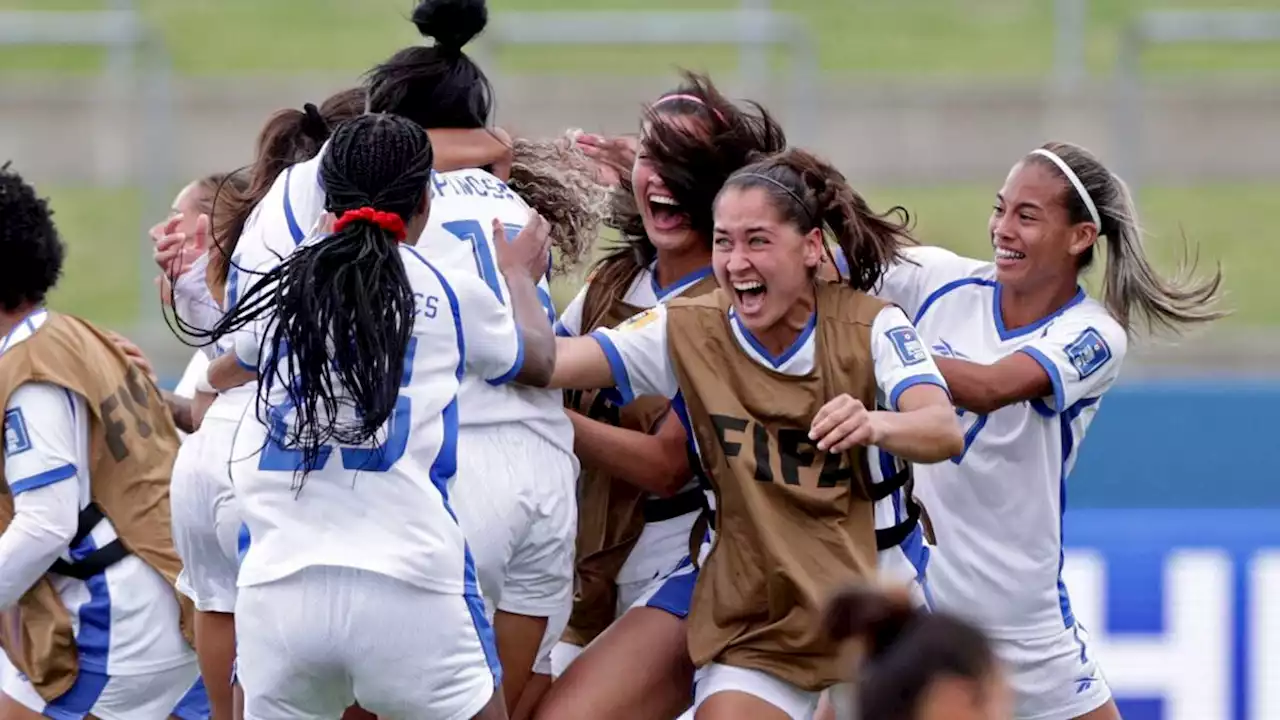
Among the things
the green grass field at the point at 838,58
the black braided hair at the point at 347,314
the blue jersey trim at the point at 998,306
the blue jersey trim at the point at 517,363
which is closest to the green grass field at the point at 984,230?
the green grass field at the point at 838,58

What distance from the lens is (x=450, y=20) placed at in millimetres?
4355

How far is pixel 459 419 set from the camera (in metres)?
4.17

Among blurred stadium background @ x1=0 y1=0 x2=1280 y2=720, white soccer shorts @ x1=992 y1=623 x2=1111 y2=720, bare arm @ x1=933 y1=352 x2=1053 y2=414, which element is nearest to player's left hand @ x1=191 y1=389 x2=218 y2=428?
bare arm @ x1=933 y1=352 x2=1053 y2=414

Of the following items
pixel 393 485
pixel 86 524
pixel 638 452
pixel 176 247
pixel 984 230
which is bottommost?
pixel 984 230

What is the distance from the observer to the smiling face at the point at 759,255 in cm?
423

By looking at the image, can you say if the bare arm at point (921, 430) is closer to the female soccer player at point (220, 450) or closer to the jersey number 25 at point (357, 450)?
the jersey number 25 at point (357, 450)

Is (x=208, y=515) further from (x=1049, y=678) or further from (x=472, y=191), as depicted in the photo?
(x=1049, y=678)

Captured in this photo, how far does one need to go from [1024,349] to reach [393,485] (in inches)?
65.4

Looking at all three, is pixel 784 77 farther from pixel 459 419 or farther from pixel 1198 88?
pixel 459 419

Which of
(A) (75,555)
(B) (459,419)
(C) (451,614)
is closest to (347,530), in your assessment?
(C) (451,614)

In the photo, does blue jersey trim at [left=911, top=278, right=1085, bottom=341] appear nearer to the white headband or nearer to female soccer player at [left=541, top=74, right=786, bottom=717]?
the white headband

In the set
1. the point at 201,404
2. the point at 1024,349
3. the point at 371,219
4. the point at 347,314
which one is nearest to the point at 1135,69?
the point at 1024,349

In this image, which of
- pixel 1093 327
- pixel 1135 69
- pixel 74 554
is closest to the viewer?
pixel 1093 327

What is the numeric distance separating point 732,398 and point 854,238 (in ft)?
1.50
